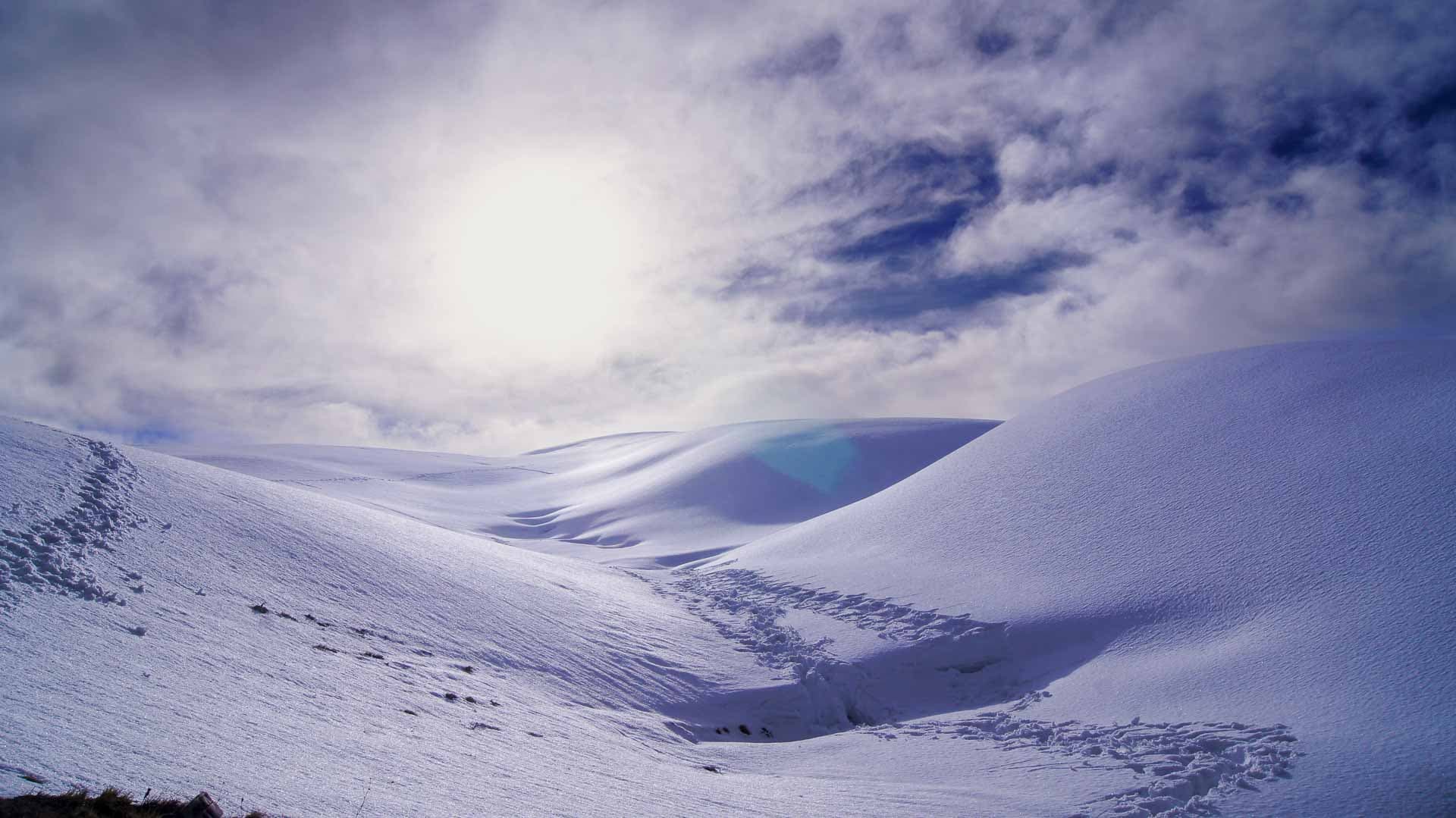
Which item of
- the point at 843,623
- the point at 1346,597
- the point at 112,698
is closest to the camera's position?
the point at 112,698

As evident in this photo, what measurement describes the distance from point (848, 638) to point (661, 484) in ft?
110

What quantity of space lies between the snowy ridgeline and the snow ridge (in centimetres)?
5

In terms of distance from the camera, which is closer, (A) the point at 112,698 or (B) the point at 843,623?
(A) the point at 112,698

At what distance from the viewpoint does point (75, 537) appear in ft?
29.3

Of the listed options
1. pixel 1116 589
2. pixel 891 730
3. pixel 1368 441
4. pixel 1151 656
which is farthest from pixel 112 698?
pixel 1368 441

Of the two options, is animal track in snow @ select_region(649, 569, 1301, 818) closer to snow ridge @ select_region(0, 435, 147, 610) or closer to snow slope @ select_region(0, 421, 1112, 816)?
snow slope @ select_region(0, 421, 1112, 816)

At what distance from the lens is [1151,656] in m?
11.0

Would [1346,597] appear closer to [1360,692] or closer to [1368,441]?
[1360,692]

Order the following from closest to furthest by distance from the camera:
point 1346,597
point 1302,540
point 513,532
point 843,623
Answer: point 1346,597 → point 1302,540 → point 843,623 → point 513,532

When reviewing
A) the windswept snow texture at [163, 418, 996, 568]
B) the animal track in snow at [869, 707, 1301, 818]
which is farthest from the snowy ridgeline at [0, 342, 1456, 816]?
the windswept snow texture at [163, 418, 996, 568]

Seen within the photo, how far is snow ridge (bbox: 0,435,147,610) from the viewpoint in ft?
24.9

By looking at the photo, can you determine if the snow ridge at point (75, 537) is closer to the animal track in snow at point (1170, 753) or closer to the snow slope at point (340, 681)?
Answer: the snow slope at point (340, 681)

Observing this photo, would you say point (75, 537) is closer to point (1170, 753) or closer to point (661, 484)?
point (1170, 753)

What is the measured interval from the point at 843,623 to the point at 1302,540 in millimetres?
8173
